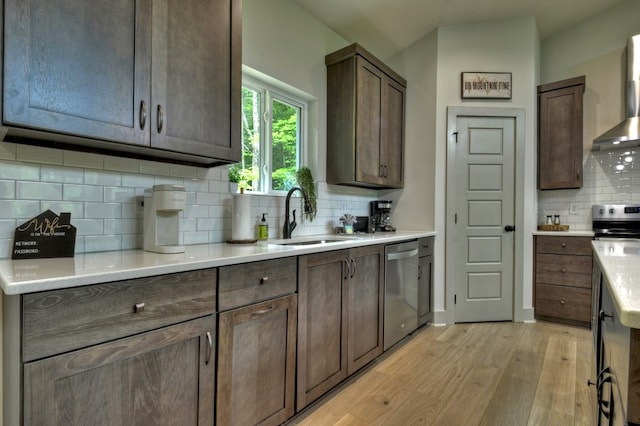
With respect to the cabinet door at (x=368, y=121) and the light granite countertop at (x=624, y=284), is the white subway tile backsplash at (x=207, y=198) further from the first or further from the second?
the light granite countertop at (x=624, y=284)

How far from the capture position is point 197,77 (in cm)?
161

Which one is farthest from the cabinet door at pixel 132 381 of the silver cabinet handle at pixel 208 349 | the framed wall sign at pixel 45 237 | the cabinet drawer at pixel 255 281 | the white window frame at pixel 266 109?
the white window frame at pixel 266 109

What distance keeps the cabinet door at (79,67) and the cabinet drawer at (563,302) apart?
3854 millimetres

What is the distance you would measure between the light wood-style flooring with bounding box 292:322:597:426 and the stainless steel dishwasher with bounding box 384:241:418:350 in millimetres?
159

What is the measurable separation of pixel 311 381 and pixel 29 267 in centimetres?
140

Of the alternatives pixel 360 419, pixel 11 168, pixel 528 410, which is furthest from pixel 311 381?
pixel 11 168

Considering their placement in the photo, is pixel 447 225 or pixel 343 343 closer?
pixel 343 343

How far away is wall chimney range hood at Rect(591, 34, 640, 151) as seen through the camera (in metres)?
3.09

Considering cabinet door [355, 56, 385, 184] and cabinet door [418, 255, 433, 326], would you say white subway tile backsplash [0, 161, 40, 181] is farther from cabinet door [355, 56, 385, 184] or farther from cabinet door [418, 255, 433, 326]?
cabinet door [418, 255, 433, 326]

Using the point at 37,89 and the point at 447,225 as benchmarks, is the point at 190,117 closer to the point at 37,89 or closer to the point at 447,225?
the point at 37,89

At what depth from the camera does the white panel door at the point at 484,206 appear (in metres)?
3.43

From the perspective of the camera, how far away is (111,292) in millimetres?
1034

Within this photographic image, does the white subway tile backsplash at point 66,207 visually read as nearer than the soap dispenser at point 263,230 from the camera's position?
Yes

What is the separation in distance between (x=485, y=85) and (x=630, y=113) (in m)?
1.38
